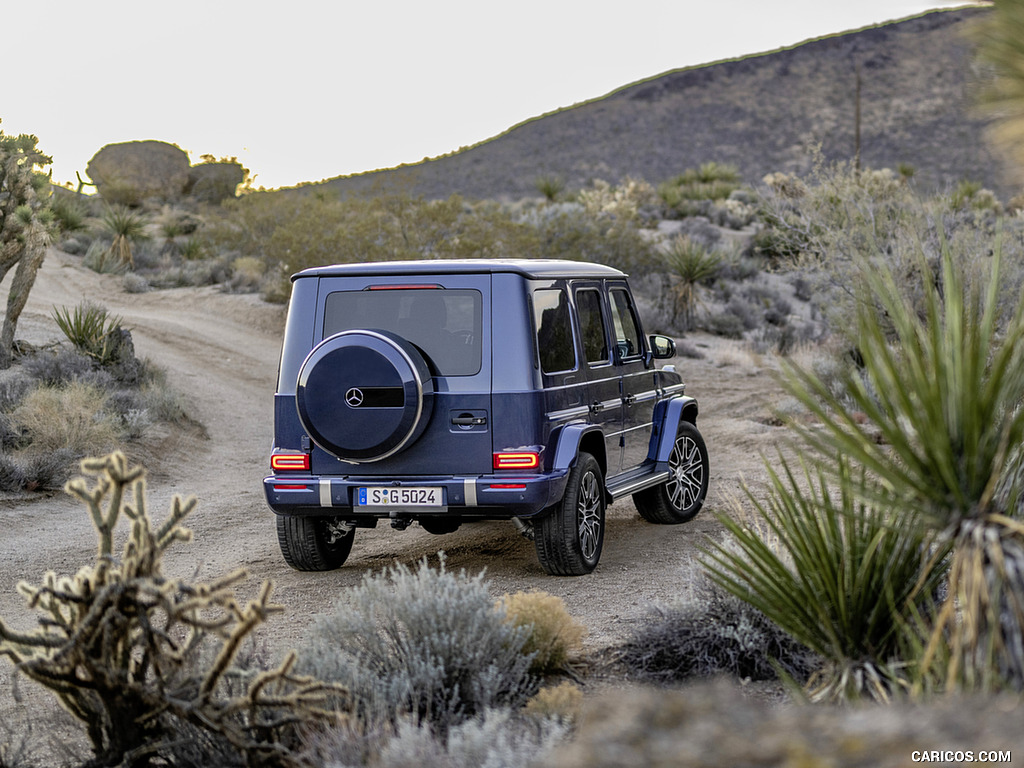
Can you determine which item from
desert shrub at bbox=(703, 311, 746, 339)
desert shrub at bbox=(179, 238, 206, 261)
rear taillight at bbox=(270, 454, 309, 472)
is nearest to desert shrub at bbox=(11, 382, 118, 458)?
rear taillight at bbox=(270, 454, 309, 472)

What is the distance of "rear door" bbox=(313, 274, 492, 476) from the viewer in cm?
636

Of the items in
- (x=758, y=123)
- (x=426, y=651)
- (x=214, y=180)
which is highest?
(x=758, y=123)

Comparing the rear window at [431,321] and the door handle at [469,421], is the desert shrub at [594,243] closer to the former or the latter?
the rear window at [431,321]

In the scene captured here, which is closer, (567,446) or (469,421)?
(469,421)

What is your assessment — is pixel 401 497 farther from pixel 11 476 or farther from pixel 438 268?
pixel 11 476

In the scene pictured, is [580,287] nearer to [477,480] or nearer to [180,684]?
[477,480]

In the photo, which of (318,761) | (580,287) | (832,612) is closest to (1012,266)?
(580,287)

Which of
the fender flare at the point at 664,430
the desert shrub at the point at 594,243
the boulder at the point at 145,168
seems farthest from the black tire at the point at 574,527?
the boulder at the point at 145,168

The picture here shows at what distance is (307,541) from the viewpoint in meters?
7.09

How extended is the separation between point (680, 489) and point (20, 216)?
33.0 feet

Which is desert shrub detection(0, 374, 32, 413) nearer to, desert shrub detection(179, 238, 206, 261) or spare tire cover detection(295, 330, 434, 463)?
spare tire cover detection(295, 330, 434, 463)

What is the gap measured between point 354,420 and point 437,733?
2672 millimetres

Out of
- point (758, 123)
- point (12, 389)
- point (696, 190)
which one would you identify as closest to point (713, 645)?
point (12, 389)

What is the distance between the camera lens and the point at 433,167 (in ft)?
243
